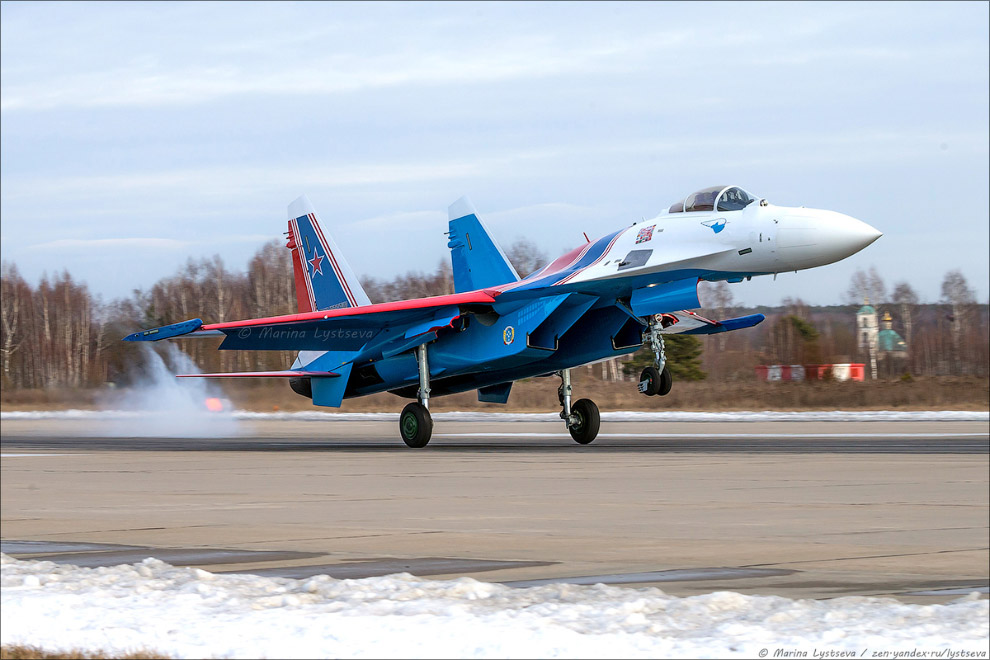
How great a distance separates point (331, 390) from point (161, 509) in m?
11.7

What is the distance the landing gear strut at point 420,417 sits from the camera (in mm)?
20656

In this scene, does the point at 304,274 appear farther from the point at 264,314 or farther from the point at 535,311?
the point at 264,314

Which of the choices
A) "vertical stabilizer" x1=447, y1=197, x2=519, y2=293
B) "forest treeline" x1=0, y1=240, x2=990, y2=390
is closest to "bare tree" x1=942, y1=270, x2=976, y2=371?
"forest treeline" x1=0, y1=240, x2=990, y2=390

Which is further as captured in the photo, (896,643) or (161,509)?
(161,509)

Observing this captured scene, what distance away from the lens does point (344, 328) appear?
21844 mm

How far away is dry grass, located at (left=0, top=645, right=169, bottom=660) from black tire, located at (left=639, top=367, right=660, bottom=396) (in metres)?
11.6

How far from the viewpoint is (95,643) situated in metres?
5.18

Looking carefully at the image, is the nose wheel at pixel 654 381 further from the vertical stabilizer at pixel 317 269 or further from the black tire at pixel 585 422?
the vertical stabilizer at pixel 317 269

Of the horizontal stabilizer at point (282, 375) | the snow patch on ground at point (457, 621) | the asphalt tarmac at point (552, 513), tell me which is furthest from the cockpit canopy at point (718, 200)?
the snow patch on ground at point (457, 621)

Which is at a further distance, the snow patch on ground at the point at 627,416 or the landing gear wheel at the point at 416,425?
the snow patch on ground at the point at 627,416

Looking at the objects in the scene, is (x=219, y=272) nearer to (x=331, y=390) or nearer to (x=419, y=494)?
(x=331, y=390)

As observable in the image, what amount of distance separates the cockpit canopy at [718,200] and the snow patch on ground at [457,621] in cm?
1197

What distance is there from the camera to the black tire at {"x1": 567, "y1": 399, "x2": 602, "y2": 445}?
2103 centimetres

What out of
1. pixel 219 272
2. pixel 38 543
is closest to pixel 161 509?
pixel 38 543
